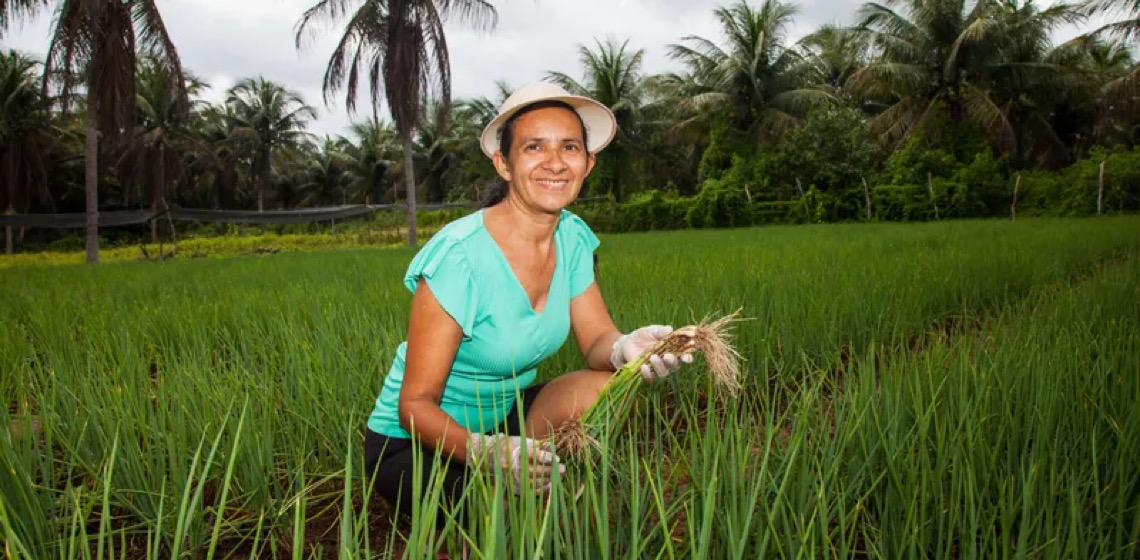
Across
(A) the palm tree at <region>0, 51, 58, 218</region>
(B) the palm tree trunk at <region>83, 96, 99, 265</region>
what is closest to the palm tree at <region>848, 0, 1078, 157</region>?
(B) the palm tree trunk at <region>83, 96, 99, 265</region>

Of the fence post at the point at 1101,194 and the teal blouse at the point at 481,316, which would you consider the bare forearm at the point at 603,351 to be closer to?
the teal blouse at the point at 481,316

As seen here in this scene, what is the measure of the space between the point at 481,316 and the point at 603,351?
315mm

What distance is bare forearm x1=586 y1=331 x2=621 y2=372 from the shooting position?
1.38 m

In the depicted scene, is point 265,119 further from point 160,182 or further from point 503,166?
point 503,166

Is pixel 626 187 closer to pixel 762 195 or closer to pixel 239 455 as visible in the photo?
pixel 762 195

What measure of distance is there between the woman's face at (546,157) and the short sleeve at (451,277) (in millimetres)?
166

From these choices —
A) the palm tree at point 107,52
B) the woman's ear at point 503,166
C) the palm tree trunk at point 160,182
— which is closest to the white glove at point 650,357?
the woman's ear at point 503,166

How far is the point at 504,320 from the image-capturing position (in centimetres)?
121

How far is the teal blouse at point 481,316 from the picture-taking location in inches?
44.1

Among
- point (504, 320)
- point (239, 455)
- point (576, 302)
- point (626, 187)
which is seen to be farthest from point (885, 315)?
point (626, 187)

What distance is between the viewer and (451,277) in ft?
3.64

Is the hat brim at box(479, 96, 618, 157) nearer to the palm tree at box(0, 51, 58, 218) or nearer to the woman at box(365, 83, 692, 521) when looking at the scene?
the woman at box(365, 83, 692, 521)

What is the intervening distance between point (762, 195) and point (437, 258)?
14.9m

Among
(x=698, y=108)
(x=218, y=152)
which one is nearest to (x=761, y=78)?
(x=698, y=108)
